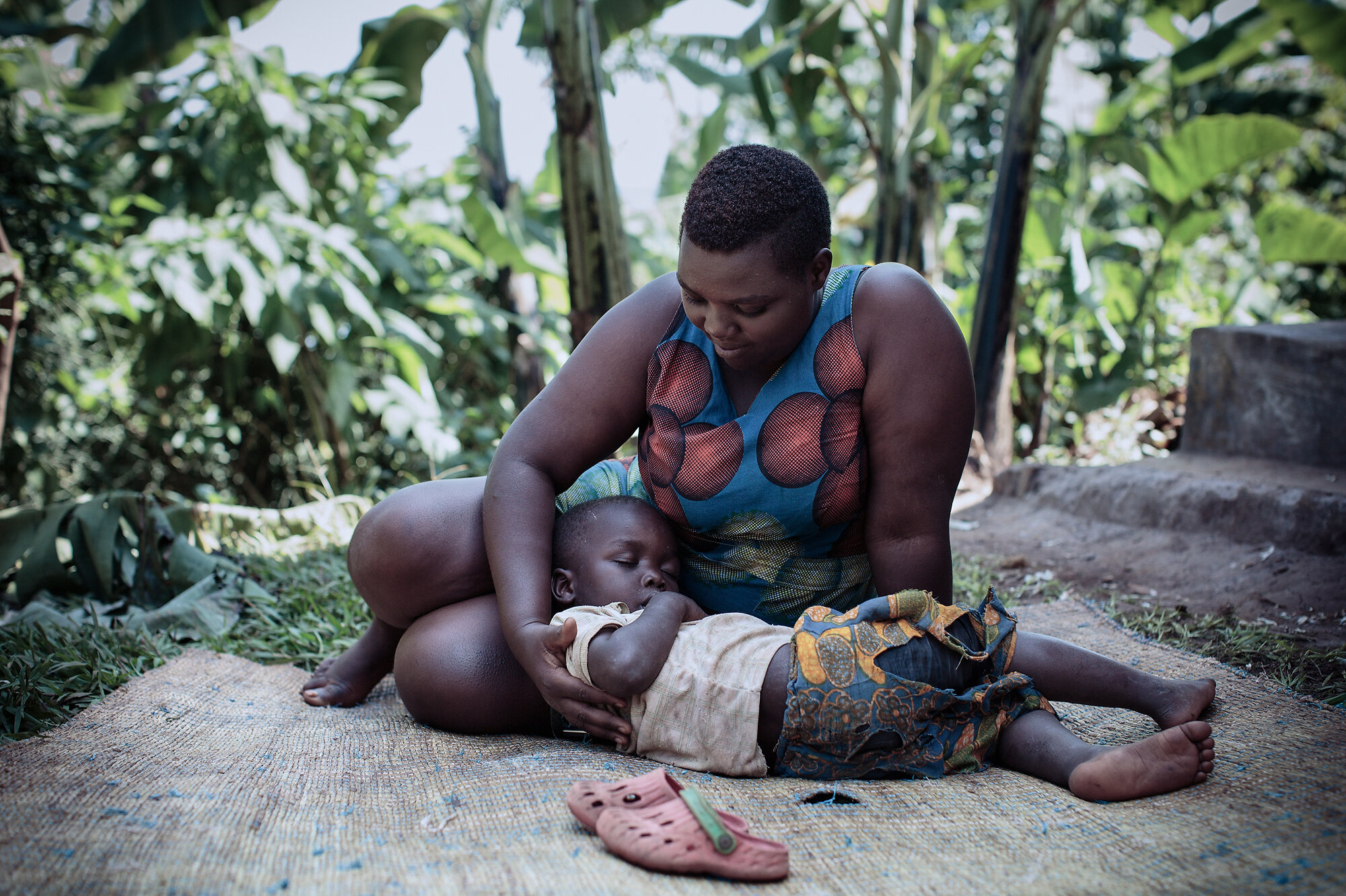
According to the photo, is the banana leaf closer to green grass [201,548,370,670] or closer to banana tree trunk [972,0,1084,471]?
green grass [201,548,370,670]

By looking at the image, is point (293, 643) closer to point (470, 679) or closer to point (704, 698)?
point (470, 679)

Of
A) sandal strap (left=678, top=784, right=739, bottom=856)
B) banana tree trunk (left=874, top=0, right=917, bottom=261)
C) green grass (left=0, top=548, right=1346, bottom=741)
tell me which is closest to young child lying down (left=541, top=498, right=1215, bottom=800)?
sandal strap (left=678, top=784, right=739, bottom=856)

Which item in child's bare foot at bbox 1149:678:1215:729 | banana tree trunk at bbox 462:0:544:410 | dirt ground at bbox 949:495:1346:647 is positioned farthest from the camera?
banana tree trunk at bbox 462:0:544:410

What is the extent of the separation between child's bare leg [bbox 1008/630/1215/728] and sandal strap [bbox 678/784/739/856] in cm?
65

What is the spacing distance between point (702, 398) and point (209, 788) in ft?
3.25

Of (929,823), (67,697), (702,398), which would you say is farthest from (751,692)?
(67,697)

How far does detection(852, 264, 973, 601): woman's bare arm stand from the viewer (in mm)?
1547

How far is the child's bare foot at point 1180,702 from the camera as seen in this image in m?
1.49

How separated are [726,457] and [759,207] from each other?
441 millimetres

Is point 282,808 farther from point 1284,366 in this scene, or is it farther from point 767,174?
point 1284,366

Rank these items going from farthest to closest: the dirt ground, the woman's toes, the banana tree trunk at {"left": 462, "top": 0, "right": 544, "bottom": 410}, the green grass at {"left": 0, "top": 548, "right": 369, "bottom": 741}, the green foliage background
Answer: the banana tree trunk at {"left": 462, "top": 0, "right": 544, "bottom": 410}
the green foliage background
the dirt ground
the woman's toes
the green grass at {"left": 0, "top": 548, "right": 369, "bottom": 741}

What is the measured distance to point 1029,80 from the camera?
13.5 feet

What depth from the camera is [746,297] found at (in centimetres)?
143

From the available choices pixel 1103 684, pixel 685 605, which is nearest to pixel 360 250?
pixel 685 605
